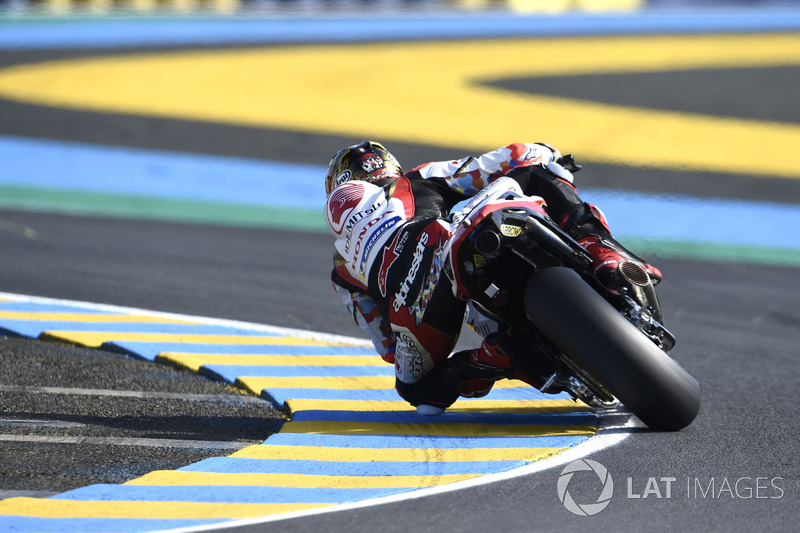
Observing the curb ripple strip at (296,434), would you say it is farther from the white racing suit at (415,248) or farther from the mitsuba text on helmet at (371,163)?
the mitsuba text on helmet at (371,163)

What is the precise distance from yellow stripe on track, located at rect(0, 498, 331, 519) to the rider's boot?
1.56 metres

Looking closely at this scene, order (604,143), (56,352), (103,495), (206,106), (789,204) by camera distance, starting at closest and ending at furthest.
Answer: (103,495) → (56,352) → (789,204) → (604,143) → (206,106)

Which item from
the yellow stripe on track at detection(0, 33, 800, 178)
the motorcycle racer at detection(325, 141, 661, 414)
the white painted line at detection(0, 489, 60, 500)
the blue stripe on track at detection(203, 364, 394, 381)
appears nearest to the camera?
the white painted line at detection(0, 489, 60, 500)

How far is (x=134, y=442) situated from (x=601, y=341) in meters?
2.10

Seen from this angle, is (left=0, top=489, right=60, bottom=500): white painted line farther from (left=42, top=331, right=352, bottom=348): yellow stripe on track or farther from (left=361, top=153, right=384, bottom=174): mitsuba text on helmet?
(left=42, top=331, right=352, bottom=348): yellow stripe on track

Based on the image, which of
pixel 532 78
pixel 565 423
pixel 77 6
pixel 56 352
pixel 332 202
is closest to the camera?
pixel 565 423

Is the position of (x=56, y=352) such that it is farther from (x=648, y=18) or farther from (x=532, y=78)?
(x=648, y=18)

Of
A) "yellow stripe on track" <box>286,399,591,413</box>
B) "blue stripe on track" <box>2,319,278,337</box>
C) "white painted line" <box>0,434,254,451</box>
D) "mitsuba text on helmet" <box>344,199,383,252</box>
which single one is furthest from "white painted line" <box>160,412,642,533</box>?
"blue stripe on track" <box>2,319,278,337</box>

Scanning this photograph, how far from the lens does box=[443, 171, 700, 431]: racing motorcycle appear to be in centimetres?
451

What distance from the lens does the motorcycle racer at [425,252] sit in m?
5.17

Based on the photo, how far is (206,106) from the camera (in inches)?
704

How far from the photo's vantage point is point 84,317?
7.66 m

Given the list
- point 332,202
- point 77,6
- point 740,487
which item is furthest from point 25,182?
point 77,6

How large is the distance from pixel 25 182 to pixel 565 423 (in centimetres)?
1012
